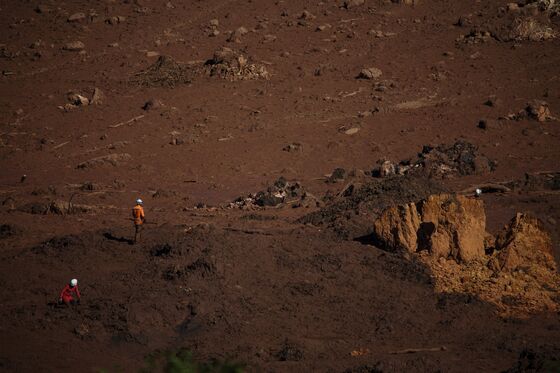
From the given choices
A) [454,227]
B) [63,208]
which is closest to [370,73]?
[63,208]

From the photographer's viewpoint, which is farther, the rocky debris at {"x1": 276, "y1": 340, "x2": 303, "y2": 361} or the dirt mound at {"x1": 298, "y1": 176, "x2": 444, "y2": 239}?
the dirt mound at {"x1": 298, "y1": 176, "x2": 444, "y2": 239}

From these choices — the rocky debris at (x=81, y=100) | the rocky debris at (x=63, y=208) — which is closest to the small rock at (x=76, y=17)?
the rocky debris at (x=81, y=100)

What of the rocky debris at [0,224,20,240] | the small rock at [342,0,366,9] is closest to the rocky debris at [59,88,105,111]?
the rocky debris at [0,224,20,240]

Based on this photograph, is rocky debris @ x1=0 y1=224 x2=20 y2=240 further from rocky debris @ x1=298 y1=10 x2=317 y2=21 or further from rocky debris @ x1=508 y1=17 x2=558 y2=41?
rocky debris @ x1=508 y1=17 x2=558 y2=41

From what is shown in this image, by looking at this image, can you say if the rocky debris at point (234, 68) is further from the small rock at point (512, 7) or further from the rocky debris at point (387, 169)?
the small rock at point (512, 7)

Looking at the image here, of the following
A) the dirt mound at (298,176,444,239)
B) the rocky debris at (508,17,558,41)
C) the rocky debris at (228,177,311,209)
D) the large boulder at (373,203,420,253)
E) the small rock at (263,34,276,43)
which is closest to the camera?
the large boulder at (373,203,420,253)

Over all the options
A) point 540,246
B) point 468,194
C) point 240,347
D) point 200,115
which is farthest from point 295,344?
point 200,115

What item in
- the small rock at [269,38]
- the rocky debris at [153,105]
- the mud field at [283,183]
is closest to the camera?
the mud field at [283,183]
